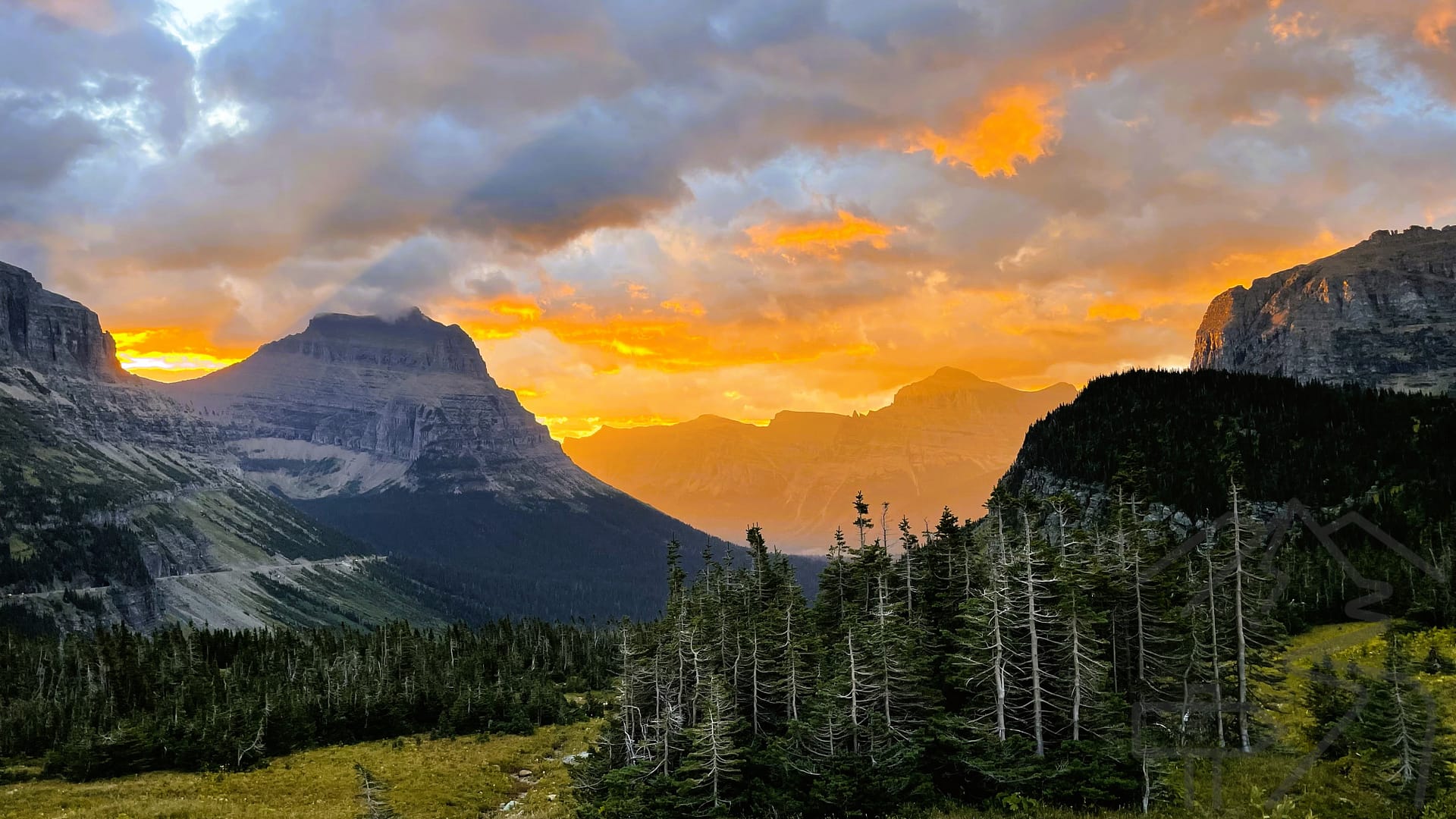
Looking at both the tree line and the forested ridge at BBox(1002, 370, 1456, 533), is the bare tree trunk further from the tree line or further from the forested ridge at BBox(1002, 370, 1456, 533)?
the forested ridge at BBox(1002, 370, 1456, 533)

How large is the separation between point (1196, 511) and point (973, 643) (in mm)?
147148

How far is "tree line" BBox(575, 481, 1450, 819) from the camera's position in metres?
36.6

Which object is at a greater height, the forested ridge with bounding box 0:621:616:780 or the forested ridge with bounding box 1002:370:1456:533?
Result: the forested ridge with bounding box 1002:370:1456:533

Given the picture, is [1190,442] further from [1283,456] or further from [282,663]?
[282,663]

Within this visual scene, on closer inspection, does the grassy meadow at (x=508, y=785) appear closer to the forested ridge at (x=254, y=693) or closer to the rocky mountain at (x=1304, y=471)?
the forested ridge at (x=254, y=693)

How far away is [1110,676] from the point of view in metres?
47.8

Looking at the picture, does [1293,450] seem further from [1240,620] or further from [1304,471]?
[1240,620]

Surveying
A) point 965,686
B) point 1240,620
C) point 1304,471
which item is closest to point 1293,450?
point 1304,471

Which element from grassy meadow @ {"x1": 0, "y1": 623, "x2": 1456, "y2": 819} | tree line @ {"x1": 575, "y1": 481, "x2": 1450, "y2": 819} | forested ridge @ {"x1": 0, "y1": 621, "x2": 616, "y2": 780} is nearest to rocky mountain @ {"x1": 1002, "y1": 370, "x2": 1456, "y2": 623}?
grassy meadow @ {"x1": 0, "y1": 623, "x2": 1456, "y2": 819}

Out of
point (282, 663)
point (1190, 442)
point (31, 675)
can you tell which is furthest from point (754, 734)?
point (1190, 442)

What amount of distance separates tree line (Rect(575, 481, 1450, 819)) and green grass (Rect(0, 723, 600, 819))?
11.2m

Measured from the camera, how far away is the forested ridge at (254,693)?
240 feet

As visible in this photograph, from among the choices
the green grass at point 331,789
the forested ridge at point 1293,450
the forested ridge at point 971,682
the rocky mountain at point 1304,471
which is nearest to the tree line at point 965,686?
the forested ridge at point 971,682

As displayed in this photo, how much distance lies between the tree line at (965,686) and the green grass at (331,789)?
11.2 meters
